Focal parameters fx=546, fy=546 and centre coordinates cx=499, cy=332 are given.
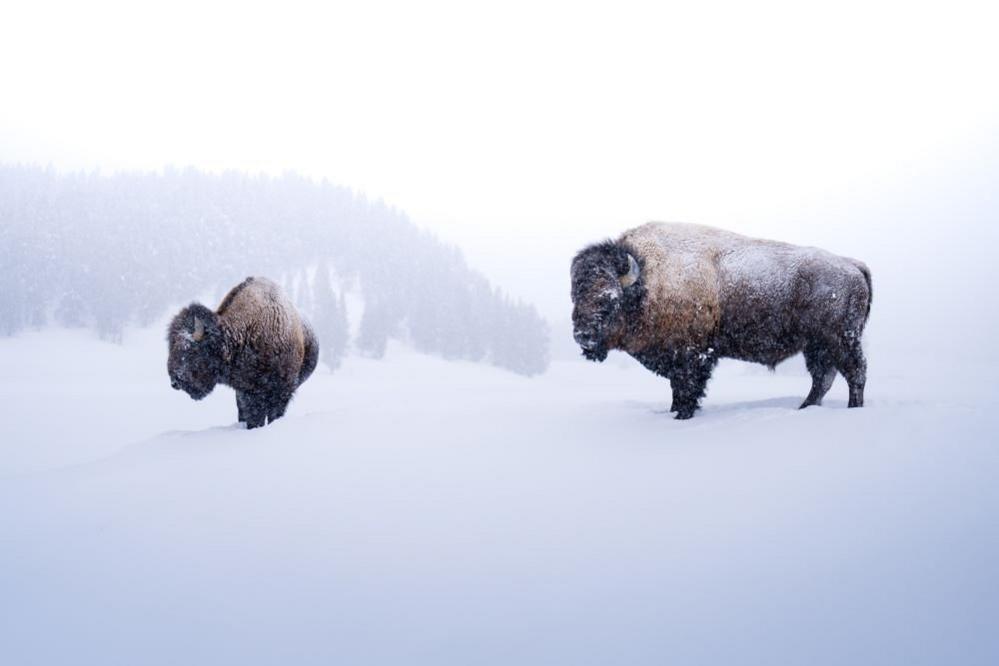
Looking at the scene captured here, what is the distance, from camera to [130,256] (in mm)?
51031

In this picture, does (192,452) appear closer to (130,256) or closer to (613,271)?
(613,271)

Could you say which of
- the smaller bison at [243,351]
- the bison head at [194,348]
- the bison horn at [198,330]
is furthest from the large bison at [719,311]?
the bison horn at [198,330]

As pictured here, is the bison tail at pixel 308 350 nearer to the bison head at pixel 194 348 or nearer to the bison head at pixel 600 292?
the bison head at pixel 194 348

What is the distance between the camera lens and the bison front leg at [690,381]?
550 cm

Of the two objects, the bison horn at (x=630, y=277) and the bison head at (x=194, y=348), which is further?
the bison head at (x=194, y=348)

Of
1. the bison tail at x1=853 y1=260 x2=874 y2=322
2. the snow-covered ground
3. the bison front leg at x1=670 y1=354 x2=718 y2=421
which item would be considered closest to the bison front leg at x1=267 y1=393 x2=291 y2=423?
the snow-covered ground

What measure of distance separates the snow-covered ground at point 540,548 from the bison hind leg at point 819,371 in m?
0.76

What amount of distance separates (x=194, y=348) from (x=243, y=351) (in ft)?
2.05

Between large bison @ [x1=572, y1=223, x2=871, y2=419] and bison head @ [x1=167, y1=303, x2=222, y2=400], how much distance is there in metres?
5.27

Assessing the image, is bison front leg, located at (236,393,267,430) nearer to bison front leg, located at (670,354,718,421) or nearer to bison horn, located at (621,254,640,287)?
bison horn, located at (621,254,640,287)

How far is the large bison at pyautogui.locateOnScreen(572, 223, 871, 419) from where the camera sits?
5.36 metres

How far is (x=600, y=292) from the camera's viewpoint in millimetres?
5426

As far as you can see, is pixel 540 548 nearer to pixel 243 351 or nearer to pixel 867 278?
pixel 867 278

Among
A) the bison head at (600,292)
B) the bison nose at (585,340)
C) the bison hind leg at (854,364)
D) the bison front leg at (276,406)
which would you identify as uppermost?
the bison head at (600,292)
